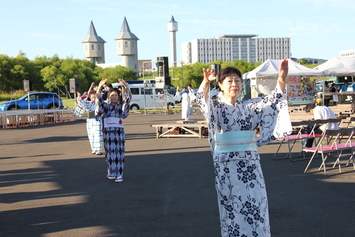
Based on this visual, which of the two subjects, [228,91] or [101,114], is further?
[101,114]

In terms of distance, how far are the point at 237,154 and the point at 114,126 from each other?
14.9 ft

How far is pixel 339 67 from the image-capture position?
23281mm

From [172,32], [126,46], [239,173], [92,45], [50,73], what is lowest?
[239,173]

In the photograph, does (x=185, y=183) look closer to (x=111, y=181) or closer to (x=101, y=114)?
(x=111, y=181)

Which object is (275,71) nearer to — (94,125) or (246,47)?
(94,125)

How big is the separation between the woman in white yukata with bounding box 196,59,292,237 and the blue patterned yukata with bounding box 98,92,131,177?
14.2 feet

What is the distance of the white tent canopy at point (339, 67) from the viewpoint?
2297 cm

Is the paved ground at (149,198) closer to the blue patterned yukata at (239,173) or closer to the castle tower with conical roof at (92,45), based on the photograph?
the blue patterned yukata at (239,173)

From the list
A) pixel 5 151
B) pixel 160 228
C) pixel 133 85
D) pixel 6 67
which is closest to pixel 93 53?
pixel 6 67

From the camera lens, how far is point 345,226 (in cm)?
472

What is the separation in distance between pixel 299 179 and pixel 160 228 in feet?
11.4

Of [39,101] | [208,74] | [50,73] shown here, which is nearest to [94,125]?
[208,74]

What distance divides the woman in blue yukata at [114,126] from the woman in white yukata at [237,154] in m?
4.23

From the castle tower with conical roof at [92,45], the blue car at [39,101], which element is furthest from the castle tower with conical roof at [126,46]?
the blue car at [39,101]
